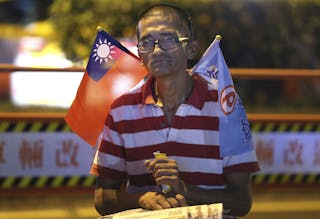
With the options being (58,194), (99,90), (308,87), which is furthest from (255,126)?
(308,87)

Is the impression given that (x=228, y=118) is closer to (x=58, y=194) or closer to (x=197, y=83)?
(x=197, y=83)

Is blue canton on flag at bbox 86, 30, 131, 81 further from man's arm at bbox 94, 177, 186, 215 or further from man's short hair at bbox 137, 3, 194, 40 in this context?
man's arm at bbox 94, 177, 186, 215

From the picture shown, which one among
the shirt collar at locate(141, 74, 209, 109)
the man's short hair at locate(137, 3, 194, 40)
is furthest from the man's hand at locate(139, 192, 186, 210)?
the man's short hair at locate(137, 3, 194, 40)

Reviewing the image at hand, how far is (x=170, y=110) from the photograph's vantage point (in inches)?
88.5

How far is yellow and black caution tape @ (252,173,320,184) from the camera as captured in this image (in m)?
5.83

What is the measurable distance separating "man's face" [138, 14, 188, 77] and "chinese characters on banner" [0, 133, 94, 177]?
3.25 metres

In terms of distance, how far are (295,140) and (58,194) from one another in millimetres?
2134

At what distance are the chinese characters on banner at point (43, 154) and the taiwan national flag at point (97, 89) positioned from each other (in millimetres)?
2917

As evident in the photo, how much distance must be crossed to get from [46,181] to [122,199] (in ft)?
11.0

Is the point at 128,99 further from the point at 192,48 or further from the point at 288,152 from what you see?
the point at 288,152

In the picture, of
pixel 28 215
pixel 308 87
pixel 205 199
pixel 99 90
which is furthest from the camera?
pixel 308 87

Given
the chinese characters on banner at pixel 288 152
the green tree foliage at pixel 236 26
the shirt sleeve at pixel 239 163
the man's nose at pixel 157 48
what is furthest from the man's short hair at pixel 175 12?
the green tree foliage at pixel 236 26

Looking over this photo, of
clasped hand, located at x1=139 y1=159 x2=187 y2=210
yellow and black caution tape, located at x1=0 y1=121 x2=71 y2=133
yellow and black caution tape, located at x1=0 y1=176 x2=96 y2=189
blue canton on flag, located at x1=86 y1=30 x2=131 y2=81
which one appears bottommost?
yellow and black caution tape, located at x1=0 y1=176 x2=96 y2=189

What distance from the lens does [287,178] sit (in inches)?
231
